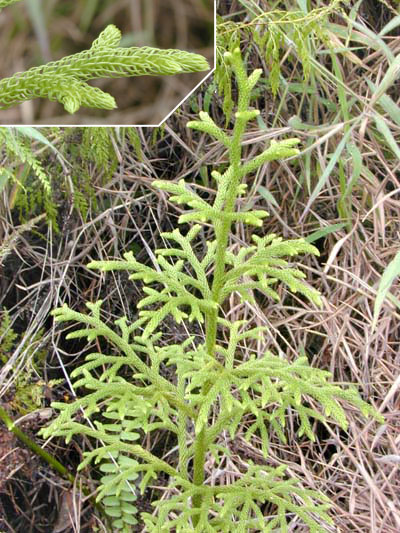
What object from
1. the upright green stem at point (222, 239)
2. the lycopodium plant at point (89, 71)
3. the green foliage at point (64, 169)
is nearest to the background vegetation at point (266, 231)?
the green foliage at point (64, 169)

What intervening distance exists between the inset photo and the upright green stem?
86mm

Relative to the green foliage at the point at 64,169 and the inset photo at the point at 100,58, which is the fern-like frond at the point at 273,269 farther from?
the green foliage at the point at 64,169

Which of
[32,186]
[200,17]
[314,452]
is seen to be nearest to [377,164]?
[314,452]

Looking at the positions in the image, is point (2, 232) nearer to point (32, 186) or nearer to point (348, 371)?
point (32, 186)

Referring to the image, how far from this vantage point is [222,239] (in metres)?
0.90

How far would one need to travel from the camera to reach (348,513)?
135 centimetres

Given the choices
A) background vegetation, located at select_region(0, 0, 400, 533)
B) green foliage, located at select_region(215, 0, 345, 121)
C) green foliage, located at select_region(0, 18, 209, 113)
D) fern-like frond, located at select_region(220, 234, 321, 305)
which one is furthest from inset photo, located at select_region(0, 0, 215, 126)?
background vegetation, located at select_region(0, 0, 400, 533)

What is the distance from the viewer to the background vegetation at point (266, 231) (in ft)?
4.87

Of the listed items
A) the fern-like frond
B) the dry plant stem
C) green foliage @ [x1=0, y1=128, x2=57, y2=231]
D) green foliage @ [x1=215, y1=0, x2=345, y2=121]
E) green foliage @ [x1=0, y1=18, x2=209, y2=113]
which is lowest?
the dry plant stem

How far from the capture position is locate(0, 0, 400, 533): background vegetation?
58.4 inches

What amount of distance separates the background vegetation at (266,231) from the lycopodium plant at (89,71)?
1.86ft

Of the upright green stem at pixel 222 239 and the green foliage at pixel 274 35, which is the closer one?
the upright green stem at pixel 222 239

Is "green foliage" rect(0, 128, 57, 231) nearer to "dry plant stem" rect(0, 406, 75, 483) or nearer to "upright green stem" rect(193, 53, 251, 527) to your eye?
"dry plant stem" rect(0, 406, 75, 483)

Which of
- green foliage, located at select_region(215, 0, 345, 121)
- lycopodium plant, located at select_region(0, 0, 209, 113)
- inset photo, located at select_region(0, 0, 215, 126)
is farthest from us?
green foliage, located at select_region(215, 0, 345, 121)
